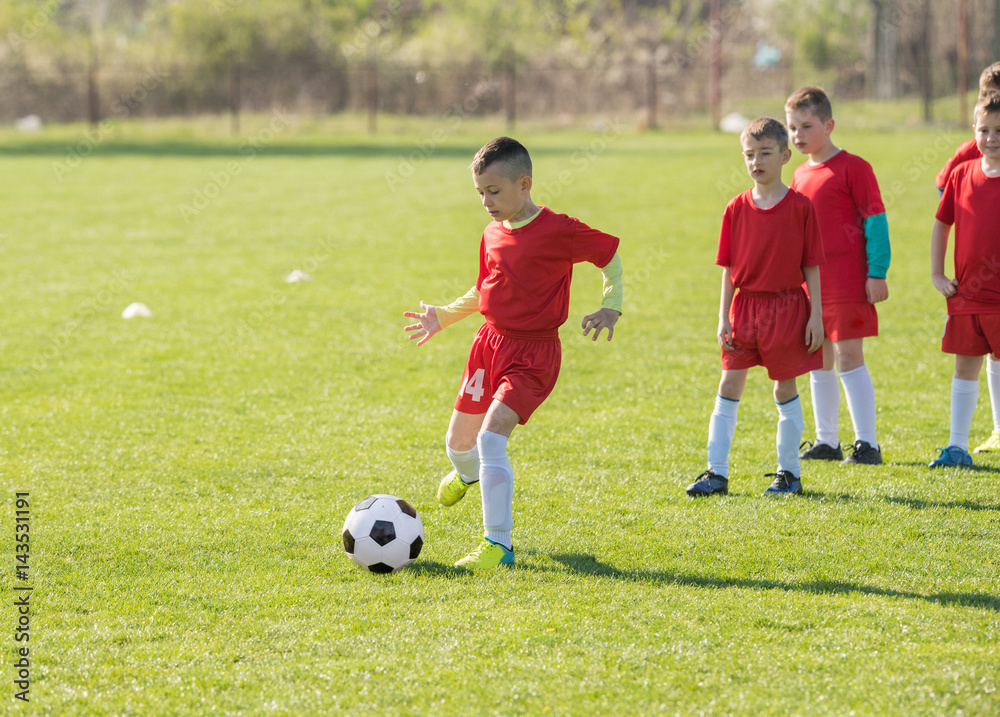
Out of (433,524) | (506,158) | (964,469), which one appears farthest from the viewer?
(964,469)

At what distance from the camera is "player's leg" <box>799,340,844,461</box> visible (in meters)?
5.62

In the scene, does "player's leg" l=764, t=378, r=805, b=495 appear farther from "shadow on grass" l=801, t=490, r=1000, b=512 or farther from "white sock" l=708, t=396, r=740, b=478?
"white sock" l=708, t=396, r=740, b=478

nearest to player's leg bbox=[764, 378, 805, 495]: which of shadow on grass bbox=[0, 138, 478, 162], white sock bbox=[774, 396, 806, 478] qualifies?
white sock bbox=[774, 396, 806, 478]

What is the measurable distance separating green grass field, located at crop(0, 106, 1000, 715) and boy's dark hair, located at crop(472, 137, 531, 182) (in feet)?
5.16

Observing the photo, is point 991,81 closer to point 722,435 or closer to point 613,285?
point 722,435

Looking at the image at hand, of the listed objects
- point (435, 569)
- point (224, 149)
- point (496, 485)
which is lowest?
point (435, 569)

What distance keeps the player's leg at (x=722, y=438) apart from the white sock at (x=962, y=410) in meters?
1.31

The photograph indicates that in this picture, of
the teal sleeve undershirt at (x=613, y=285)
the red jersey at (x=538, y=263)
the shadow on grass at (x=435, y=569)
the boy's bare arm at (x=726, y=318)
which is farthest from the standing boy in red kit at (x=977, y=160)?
the shadow on grass at (x=435, y=569)

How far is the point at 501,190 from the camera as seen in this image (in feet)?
13.5


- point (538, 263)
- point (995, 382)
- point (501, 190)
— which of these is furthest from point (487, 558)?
point (995, 382)

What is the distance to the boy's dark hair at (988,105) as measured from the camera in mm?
5004

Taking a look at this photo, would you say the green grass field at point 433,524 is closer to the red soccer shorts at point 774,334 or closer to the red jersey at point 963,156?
the red soccer shorts at point 774,334

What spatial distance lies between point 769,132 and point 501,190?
54.9 inches

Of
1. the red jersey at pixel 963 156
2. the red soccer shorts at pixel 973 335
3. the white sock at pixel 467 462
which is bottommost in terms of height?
the white sock at pixel 467 462
